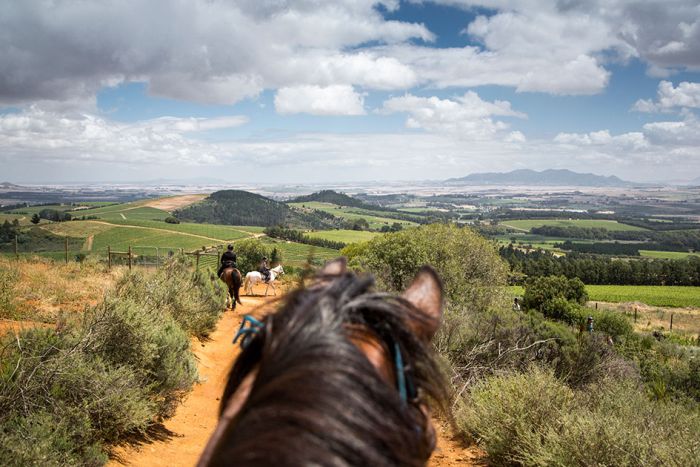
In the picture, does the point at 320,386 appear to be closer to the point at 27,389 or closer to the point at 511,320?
the point at 27,389

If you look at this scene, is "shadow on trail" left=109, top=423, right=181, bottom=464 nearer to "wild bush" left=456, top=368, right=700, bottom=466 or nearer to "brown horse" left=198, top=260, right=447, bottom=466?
"wild bush" left=456, top=368, right=700, bottom=466

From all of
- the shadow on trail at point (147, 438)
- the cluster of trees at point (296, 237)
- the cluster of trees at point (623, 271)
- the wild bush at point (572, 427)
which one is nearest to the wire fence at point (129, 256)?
the shadow on trail at point (147, 438)

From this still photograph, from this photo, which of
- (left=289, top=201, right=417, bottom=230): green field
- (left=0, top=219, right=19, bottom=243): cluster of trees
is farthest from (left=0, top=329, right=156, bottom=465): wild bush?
(left=289, top=201, right=417, bottom=230): green field

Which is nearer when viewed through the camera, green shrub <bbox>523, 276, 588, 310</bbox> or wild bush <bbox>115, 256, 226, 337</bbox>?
wild bush <bbox>115, 256, 226, 337</bbox>

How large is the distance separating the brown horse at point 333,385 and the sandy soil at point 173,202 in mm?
138653

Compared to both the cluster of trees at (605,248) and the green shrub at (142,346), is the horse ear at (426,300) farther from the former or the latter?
the cluster of trees at (605,248)

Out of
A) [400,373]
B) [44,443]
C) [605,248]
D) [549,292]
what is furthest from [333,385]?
[605,248]

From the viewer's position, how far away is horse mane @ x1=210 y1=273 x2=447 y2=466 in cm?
69

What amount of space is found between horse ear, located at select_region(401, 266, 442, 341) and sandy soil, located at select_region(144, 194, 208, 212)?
454ft

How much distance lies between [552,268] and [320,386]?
7552 cm

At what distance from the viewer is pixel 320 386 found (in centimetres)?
77

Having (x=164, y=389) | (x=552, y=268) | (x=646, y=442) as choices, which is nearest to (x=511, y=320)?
(x=646, y=442)

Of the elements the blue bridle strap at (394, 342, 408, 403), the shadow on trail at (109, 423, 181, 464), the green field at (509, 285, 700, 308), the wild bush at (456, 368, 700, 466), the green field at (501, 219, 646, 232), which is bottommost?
the green field at (509, 285, 700, 308)

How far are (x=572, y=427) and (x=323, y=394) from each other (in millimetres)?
5273
